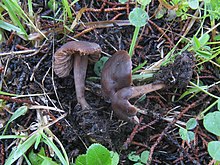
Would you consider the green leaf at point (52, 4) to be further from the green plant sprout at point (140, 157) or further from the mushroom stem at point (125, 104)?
the green plant sprout at point (140, 157)

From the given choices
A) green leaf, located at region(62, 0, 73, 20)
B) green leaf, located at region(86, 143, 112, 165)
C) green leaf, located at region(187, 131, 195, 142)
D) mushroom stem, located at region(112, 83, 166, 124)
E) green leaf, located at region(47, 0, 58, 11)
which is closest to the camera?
green leaf, located at region(86, 143, 112, 165)

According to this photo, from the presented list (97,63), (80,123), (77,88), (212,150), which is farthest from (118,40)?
(212,150)

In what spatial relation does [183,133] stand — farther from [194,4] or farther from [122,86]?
[194,4]

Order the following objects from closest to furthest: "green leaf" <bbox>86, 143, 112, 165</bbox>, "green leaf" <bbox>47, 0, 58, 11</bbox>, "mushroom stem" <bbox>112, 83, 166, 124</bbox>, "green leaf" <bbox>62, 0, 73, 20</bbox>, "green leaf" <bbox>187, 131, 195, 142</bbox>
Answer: "green leaf" <bbox>86, 143, 112, 165</bbox> < "mushroom stem" <bbox>112, 83, 166, 124</bbox> < "green leaf" <bbox>187, 131, 195, 142</bbox> < "green leaf" <bbox>62, 0, 73, 20</bbox> < "green leaf" <bbox>47, 0, 58, 11</bbox>

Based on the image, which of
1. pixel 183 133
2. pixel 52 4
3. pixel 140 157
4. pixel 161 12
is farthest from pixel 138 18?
pixel 140 157

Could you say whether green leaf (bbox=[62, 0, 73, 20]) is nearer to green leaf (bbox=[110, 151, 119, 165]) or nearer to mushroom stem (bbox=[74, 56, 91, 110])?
mushroom stem (bbox=[74, 56, 91, 110])

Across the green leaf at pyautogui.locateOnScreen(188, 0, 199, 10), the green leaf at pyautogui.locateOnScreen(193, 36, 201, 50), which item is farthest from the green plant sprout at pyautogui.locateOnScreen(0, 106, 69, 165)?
the green leaf at pyautogui.locateOnScreen(188, 0, 199, 10)
